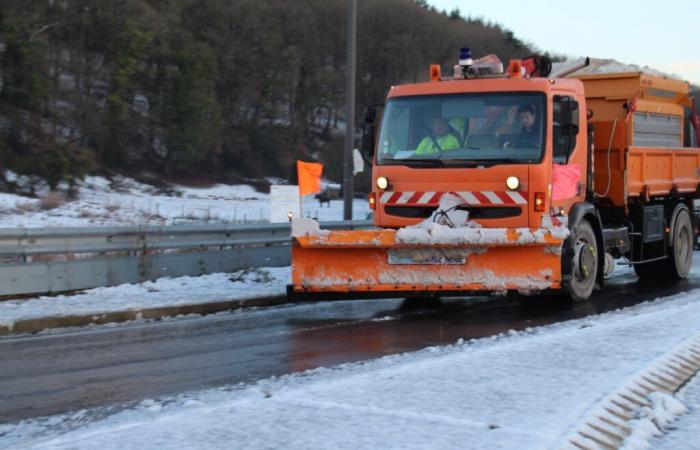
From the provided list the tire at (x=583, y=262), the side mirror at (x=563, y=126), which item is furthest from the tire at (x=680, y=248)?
the side mirror at (x=563, y=126)

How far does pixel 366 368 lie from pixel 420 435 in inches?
83.5

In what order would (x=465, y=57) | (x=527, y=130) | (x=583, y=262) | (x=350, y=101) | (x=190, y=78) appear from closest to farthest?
(x=527, y=130)
(x=583, y=262)
(x=465, y=57)
(x=350, y=101)
(x=190, y=78)

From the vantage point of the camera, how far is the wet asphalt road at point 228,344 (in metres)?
6.77

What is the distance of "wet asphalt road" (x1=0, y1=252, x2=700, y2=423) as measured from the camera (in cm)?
677

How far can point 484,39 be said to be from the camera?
80562 mm

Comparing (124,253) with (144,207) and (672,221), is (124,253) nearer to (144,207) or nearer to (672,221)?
(672,221)

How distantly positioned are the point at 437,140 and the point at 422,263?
154 cm

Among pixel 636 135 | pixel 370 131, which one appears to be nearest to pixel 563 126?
pixel 370 131

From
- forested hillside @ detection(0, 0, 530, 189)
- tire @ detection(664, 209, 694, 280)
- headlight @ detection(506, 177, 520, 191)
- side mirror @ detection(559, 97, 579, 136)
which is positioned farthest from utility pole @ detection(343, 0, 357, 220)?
forested hillside @ detection(0, 0, 530, 189)

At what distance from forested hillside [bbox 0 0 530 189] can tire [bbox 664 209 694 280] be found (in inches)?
1210

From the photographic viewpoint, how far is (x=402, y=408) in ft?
18.4

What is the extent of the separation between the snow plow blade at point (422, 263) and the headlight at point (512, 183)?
1.79 feet

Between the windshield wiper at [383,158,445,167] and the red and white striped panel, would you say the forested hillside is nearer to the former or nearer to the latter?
the windshield wiper at [383,158,445,167]

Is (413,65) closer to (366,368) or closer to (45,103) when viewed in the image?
(45,103)
